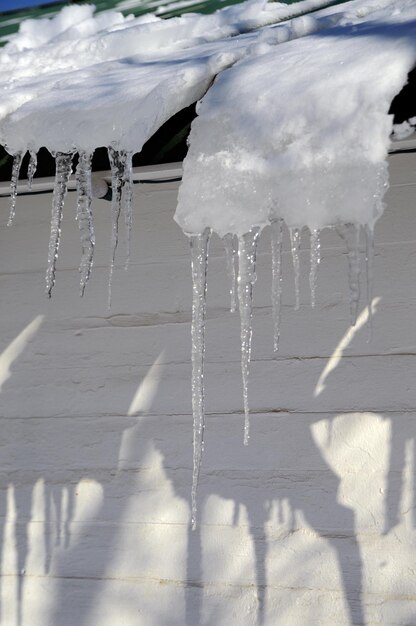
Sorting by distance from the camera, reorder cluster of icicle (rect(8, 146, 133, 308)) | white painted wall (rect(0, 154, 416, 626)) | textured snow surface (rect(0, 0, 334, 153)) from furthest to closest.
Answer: white painted wall (rect(0, 154, 416, 626)) < cluster of icicle (rect(8, 146, 133, 308)) < textured snow surface (rect(0, 0, 334, 153))

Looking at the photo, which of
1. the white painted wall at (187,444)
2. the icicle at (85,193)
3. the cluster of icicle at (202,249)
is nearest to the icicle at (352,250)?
the cluster of icicle at (202,249)

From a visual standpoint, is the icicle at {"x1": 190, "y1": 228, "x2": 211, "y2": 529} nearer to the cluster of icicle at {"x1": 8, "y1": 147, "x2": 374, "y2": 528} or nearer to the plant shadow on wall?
the cluster of icicle at {"x1": 8, "y1": 147, "x2": 374, "y2": 528}

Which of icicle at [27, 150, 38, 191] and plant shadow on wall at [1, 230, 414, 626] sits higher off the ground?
icicle at [27, 150, 38, 191]

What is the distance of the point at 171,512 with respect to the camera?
9.16ft

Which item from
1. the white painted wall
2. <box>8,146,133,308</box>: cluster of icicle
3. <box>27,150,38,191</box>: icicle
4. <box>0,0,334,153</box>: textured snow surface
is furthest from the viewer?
the white painted wall

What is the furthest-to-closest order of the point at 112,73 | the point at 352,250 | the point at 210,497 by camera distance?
the point at 210,497, the point at 112,73, the point at 352,250

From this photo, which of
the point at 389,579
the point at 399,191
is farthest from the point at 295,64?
the point at 389,579

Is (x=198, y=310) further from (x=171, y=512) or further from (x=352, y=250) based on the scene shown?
(x=171, y=512)

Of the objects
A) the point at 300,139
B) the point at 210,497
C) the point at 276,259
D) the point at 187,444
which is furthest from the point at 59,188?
the point at 210,497

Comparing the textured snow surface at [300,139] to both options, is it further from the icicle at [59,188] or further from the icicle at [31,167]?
the icicle at [31,167]

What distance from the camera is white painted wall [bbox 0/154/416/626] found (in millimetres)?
2576

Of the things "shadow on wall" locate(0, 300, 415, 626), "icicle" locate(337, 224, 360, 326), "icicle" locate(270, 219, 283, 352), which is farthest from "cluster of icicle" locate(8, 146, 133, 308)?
"shadow on wall" locate(0, 300, 415, 626)

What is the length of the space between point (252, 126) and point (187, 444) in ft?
4.98

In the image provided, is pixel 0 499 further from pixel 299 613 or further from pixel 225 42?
pixel 225 42
